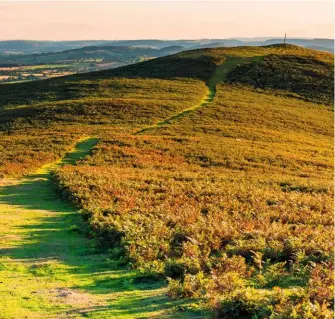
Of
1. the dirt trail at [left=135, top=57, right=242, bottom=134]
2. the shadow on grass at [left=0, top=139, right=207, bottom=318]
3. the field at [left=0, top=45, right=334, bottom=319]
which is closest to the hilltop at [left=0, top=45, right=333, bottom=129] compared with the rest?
the field at [left=0, top=45, right=334, bottom=319]

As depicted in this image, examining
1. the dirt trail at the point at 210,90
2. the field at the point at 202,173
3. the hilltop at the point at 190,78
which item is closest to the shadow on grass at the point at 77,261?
the field at the point at 202,173

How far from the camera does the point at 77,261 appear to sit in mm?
12961

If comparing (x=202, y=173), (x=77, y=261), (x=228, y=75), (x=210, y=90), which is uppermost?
(x=228, y=75)

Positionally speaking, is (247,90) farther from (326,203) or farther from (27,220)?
(27,220)

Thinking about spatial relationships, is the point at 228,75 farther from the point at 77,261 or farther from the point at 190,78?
the point at 77,261

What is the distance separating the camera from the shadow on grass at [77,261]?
9.70 m

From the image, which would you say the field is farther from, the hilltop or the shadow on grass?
the hilltop

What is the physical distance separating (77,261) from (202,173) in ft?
65.8

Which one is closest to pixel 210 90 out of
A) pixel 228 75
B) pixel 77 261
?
pixel 228 75

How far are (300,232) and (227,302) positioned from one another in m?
7.24

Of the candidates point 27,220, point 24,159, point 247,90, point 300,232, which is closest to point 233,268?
point 300,232

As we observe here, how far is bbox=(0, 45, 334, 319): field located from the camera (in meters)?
10.7

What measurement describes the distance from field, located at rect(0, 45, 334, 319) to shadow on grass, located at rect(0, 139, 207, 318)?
14 centimetres

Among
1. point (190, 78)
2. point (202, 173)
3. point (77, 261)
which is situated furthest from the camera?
point (190, 78)
